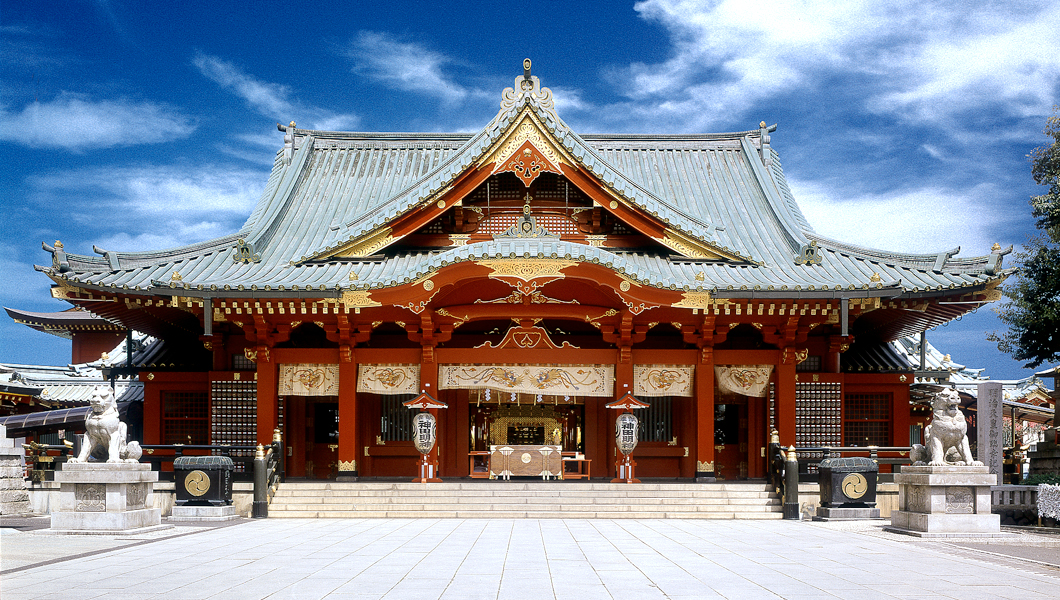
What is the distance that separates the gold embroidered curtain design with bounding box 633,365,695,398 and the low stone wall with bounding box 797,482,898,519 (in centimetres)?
357

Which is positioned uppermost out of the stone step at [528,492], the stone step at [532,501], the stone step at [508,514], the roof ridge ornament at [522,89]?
the roof ridge ornament at [522,89]

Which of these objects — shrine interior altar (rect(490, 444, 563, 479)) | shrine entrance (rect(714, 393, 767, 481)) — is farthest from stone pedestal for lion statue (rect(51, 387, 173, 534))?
shrine entrance (rect(714, 393, 767, 481))

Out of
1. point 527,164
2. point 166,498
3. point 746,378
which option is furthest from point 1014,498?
point 166,498

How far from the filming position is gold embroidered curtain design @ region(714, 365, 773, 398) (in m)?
19.5

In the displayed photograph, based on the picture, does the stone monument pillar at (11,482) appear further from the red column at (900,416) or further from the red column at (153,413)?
the red column at (900,416)

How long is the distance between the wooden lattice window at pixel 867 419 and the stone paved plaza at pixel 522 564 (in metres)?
6.74

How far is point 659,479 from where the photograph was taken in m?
19.6

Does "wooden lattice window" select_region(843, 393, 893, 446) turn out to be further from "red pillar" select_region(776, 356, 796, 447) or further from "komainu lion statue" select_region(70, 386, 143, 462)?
"komainu lion statue" select_region(70, 386, 143, 462)

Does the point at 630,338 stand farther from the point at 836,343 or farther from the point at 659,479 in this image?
the point at 836,343

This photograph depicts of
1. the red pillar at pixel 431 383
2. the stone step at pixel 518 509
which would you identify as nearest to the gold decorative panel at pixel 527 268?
the red pillar at pixel 431 383

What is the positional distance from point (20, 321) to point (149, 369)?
16545mm

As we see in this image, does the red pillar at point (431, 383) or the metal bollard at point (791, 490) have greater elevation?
the red pillar at point (431, 383)

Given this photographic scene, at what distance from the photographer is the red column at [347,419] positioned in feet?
61.5

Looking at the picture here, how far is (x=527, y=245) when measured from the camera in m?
17.4
